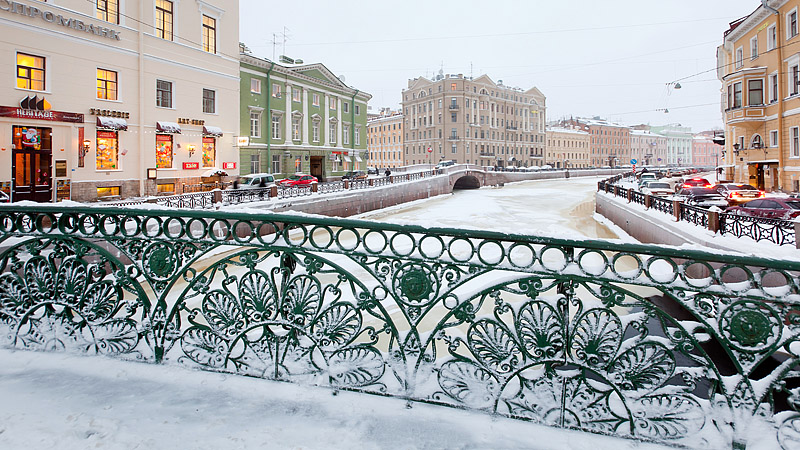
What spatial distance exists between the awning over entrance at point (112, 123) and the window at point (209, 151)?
4.93 meters

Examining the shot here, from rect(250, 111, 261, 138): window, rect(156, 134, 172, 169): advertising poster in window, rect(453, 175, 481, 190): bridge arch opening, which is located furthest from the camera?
rect(453, 175, 481, 190): bridge arch opening

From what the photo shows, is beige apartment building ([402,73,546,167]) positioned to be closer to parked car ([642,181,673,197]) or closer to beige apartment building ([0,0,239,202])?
→ parked car ([642,181,673,197])

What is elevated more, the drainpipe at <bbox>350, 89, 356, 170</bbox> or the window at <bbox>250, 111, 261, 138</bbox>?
the drainpipe at <bbox>350, 89, 356, 170</bbox>

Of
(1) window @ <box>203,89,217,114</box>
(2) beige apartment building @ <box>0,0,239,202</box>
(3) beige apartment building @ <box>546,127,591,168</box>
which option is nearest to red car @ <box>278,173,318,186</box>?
(2) beige apartment building @ <box>0,0,239,202</box>

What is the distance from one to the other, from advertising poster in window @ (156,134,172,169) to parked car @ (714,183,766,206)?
2655 cm

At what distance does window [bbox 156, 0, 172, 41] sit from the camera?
76.5 ft

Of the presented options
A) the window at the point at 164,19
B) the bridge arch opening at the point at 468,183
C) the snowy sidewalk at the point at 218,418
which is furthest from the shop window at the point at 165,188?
the bridge arch opening at the point at 468,183

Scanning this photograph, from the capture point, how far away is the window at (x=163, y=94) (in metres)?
23.3

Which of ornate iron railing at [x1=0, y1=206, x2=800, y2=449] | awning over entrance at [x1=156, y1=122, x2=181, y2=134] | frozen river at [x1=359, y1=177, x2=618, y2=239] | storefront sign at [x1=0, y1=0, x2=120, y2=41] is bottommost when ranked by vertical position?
ornate iron railing at [x1=0, y1=206, x2=800, y2=449]

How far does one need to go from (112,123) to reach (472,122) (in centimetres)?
7292

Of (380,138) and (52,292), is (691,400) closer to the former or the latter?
(52,292)

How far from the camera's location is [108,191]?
68.8ft

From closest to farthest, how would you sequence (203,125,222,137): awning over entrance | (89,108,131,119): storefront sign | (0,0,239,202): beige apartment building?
(0,0,239,202): beige apartment building → (89,108,131,119): storefront sign → (203,125,222,137): awning over entrance

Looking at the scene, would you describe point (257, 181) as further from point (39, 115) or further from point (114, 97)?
point (39, 115)
